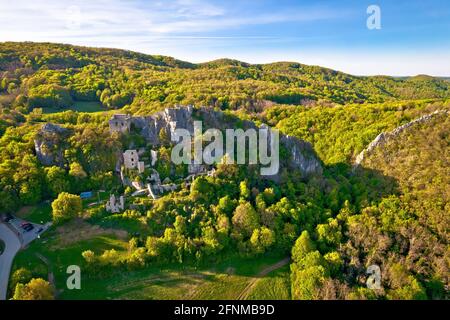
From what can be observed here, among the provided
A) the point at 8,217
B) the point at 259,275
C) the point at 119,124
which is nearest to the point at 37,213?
the point at 8,217

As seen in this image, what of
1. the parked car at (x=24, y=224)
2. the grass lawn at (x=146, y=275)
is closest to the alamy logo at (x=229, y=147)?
the grass lawn at (x=146, y=275)

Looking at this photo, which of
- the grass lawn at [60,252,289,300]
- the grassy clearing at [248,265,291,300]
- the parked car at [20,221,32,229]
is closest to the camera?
the grass lawn at [60,252,289,300]

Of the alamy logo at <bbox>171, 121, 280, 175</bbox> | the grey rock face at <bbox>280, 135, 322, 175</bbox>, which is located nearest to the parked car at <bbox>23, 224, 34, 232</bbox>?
the alamy logo at <bbox>171, 121, 280, 175</bbox>

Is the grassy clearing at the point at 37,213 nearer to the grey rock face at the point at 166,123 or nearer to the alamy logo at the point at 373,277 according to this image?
the grey rock face at the point at 166,123

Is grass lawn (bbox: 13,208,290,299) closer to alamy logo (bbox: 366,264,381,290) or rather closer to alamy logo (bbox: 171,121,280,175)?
alamy logo (bbox: 366,264,381,290)

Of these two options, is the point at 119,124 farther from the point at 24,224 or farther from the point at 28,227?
the point at 28,227
